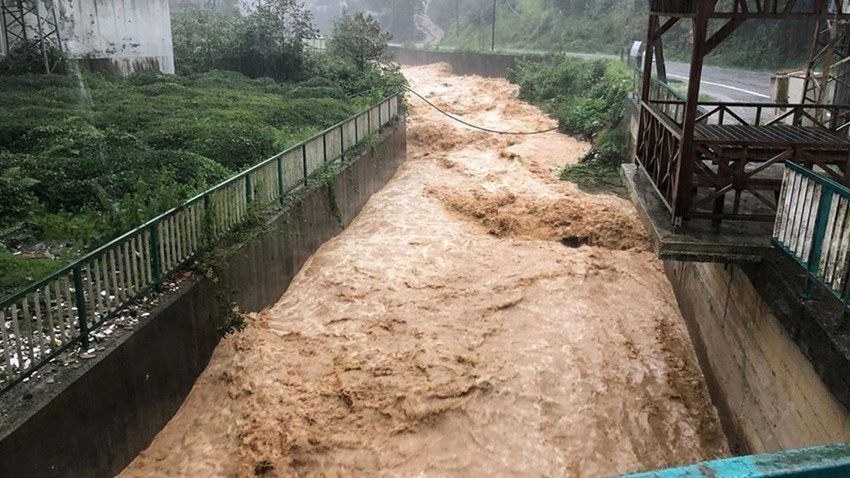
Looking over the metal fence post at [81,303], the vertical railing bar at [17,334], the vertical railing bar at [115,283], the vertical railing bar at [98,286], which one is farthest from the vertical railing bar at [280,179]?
the vertical railing bar at [17,334]

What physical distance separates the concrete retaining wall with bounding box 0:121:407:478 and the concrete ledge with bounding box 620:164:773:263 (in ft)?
18.0

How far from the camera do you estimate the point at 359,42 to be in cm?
2817

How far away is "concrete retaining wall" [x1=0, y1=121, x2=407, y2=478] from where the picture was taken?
18.0 ft

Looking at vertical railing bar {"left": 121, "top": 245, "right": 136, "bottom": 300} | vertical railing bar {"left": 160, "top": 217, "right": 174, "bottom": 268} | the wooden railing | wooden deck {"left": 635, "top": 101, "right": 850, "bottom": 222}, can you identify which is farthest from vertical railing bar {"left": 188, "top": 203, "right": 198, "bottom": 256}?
the wooden railing

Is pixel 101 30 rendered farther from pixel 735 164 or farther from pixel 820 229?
pixel 820 229

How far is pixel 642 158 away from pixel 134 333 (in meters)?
7.32

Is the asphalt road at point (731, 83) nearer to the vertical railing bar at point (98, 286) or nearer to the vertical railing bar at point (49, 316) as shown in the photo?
the vertical railing bar at point (98, 286)

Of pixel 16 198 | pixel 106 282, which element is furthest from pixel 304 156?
pixel 106 282

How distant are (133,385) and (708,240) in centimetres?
611

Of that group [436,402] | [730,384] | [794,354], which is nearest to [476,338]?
[436,402]

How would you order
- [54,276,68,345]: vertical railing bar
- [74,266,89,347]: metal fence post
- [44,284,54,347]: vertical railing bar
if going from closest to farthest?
[44,284,54,347]: vertical railing bar
[54,276,68,345]: vertical railing bar
[74,266,89,347]: metal fence post

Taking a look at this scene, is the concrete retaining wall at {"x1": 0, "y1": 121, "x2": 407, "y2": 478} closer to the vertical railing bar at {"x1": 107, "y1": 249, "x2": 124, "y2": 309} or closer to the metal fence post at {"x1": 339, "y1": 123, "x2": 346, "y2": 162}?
the vertical railing bar at {"x1": 107, "y1": 249, "x2": 124, "y2": 309}

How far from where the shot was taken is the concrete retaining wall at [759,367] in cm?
531

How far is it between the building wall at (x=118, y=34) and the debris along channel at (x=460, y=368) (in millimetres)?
13639
